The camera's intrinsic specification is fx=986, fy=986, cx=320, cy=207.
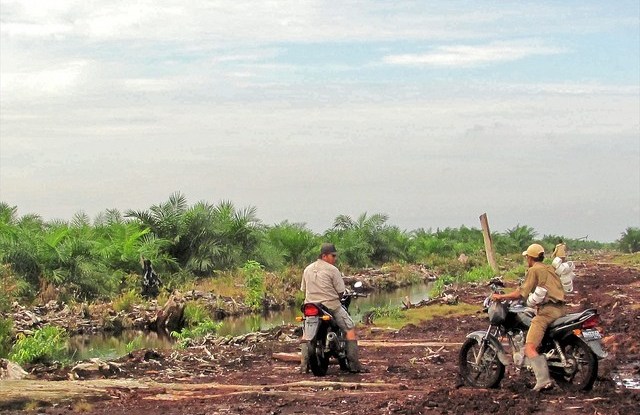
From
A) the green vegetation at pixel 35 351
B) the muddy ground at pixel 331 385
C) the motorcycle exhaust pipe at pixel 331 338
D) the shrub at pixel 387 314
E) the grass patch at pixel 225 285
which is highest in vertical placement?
the grass patch at pixel 225 285

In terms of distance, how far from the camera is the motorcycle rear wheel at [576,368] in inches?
437

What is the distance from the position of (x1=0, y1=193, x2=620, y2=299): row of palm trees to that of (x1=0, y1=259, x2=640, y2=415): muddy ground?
1022 centimetres

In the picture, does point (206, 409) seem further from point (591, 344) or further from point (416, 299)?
point (416, 299)

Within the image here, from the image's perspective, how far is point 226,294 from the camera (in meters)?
29.4

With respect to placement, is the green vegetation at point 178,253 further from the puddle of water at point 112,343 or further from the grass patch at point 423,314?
the grass patch at point 423,314

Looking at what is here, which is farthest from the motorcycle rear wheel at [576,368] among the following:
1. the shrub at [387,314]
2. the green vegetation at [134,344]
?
the shrub at [387,314]

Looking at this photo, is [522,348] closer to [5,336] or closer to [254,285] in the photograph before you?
[5,336]

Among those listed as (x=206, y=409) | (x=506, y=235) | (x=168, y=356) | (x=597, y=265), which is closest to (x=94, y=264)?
(x=168, y=356)

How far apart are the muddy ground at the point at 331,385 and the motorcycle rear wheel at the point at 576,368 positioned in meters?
0.14

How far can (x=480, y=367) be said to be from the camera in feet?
39.5

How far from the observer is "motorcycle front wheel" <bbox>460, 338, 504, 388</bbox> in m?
11.9

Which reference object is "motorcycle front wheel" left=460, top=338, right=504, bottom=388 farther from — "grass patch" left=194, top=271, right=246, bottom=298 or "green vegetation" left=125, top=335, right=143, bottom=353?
"grass patch" left=194, top=271, right=246, bottom=298

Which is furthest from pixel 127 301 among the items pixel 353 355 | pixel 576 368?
pixel 576 368

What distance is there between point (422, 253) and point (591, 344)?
1634 inches
